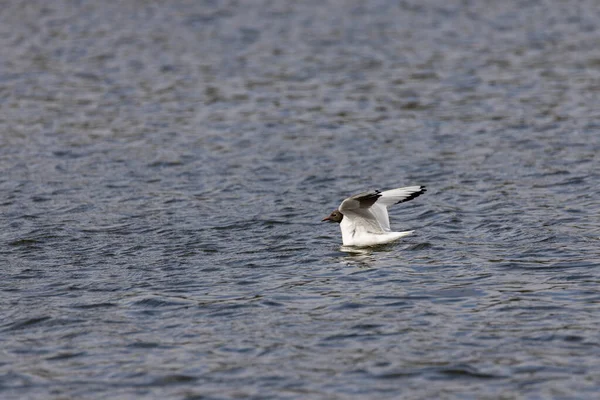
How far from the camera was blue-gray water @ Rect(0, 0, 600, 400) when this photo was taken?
9.85m

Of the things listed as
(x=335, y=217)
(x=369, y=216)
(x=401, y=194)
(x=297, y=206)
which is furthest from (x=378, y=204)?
(x=297, y=206)

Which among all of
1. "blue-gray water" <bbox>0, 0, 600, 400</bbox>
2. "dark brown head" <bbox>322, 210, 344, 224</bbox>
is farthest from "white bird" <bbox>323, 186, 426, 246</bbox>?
"blue-gray water" <bbox>0, 0, 600, 400</bbox>

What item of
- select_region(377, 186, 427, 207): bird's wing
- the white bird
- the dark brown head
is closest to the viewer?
the white bird

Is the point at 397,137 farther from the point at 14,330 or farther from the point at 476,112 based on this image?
the point at 14,330

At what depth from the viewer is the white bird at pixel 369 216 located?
14141 mm

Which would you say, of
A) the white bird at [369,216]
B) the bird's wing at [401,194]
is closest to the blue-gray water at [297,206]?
the white bird at [369,216]

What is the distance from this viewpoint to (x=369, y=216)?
1440 centimetres

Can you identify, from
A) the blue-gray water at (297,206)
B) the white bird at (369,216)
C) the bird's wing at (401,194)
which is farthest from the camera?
the bird's wing at (401,194)

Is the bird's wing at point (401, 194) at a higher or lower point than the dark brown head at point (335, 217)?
higher

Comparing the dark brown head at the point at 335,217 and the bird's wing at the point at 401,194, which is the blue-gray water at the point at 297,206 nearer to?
the dark brown head at the point at 335,217

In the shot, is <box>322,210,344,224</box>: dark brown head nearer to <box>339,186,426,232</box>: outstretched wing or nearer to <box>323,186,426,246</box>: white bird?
<box>323,186,426,246</box>: white bird

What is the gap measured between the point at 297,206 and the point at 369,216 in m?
2.26

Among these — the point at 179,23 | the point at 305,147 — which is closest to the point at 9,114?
the point at 305,147

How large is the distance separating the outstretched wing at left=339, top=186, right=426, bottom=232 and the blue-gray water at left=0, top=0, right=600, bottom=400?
463 millimetres
